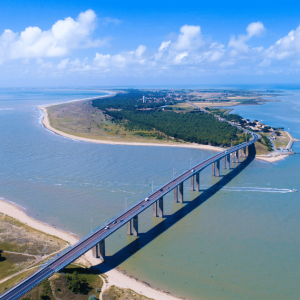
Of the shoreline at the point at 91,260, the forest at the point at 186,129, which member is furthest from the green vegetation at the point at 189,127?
the shoreline at the point at 91,260

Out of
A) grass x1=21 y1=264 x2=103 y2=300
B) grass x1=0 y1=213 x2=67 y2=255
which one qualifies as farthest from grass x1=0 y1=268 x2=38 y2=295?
grass x1=0 y1=213 x2=67 y2=255

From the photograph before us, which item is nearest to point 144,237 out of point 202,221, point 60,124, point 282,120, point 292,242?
point 202,221

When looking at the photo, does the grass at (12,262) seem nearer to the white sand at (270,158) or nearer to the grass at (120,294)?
the grass at (120,294)

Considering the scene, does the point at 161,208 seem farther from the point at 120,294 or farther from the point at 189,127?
the point at 189,127

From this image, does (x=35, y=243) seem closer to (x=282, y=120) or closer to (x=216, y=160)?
(x=216, y=160)

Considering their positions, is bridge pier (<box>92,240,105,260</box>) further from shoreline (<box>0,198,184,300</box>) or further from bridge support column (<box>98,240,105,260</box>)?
shoreline (<box>0,198,184,300</box>)

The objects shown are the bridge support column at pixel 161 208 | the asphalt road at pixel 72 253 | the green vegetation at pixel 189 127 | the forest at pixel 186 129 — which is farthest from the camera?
the green vegetation at pixel 189 127

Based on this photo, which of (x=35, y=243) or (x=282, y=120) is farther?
(x=282, y=120)
